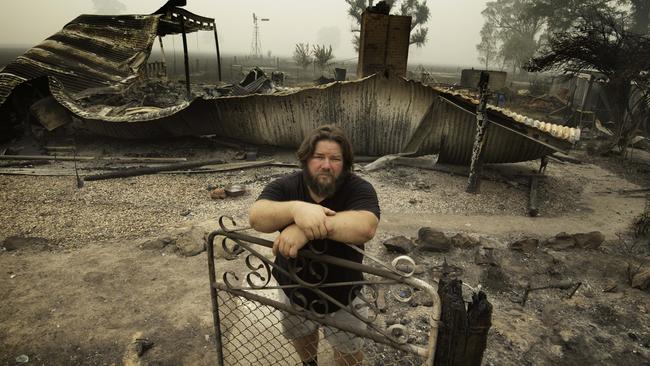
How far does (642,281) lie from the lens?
431 centimetres

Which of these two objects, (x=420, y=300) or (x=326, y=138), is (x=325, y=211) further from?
(x=420, y=300)

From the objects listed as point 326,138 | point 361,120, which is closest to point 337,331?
point 326,138

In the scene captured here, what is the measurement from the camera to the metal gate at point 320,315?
171 centimetres

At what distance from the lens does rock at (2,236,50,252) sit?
204 inches

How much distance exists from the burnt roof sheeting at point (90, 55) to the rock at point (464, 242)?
35.0 ft

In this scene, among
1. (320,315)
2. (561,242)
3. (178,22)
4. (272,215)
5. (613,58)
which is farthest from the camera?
(178,22)

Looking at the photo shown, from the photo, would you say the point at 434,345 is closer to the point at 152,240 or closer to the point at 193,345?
the point at 193,345

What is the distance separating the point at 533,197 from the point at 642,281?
3306 mm

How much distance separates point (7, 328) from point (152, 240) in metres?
2.02

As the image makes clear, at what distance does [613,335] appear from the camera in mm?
3602

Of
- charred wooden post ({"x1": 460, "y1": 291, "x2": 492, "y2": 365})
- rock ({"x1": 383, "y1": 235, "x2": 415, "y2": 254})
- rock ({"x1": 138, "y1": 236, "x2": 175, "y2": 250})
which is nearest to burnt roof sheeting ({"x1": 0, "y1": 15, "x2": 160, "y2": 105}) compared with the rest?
rock ({"x1": 138, "y1": 236, "x2": 175, "y2": 250})

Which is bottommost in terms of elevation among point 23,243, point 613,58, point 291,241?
point 23,243

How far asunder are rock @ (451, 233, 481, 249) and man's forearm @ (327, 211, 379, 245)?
3989 mm

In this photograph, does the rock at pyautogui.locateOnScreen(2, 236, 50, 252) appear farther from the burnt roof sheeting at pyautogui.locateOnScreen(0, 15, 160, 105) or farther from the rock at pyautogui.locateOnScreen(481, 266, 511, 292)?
the rock at pyautogui.locateOnScreen(481, 266, 511, 292)
